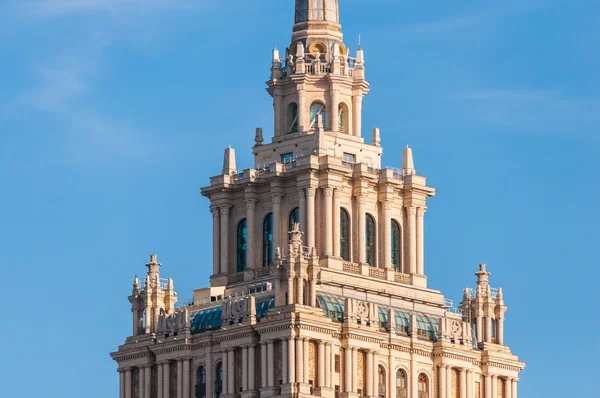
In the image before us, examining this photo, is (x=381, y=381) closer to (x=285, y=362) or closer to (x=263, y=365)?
(x=285, y=362)

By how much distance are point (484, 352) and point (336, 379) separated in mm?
13818

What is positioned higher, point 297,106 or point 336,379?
point 297,106

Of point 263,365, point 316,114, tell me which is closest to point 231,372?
point 263,365

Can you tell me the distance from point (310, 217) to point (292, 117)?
9513 millimetres

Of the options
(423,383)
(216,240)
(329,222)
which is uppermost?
(216,240)

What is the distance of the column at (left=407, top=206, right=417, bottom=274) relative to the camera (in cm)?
18350

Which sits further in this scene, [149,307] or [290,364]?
[149,307]

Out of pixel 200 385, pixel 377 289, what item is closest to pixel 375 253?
pixel 377 289

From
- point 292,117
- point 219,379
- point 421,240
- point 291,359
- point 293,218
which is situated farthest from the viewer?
point 292,117

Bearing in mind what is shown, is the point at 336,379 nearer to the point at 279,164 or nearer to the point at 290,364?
the point at 290,364

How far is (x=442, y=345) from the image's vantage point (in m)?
180

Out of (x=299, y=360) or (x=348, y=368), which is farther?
(x=348, y=368)

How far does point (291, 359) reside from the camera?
562 ft

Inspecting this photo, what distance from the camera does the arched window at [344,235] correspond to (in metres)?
181
